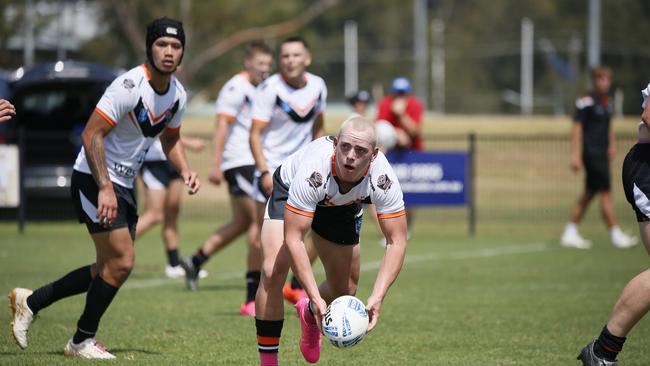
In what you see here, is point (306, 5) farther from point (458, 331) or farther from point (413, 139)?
point (458, 331)

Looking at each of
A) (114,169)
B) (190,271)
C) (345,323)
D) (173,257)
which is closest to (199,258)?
(190,271)

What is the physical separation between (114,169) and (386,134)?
10169 millimetres

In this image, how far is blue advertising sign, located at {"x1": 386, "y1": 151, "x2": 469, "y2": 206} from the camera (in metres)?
19.2

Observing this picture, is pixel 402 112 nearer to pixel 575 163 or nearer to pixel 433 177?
pixel 433 177

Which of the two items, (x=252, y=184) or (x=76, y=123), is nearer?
(x=252, y=184)

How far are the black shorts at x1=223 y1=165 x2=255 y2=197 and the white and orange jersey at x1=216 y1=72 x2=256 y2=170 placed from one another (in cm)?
9

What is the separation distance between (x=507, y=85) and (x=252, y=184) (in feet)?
123

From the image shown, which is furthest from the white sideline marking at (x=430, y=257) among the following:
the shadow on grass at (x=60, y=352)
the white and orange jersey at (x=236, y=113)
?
the shadow on grass at (x=60, y=352)

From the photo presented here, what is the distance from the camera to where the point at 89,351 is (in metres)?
7.44

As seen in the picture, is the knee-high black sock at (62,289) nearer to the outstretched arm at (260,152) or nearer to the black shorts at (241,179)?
the outstretched arm at (260,152)

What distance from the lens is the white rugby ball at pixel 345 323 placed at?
5.95 metres

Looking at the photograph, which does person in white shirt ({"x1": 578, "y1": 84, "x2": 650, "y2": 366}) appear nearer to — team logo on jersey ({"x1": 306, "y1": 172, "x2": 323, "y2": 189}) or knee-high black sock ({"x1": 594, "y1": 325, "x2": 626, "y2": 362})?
knee-high black sock ({"x1": 594, "y1": 325, "x2": 626, "y2": 362})

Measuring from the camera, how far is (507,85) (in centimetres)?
4697

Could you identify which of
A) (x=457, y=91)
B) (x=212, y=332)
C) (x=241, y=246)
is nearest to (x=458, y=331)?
(x=212, y=332)
